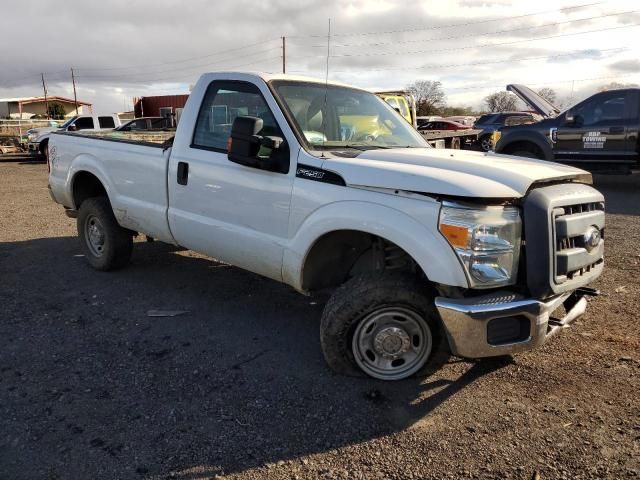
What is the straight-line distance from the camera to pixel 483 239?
2951 mm

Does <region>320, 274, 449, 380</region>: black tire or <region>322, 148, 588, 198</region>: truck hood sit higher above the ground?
<region>322, 148, 588, 198</region>: truck hood

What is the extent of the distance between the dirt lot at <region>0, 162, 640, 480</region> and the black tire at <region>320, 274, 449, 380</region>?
124 millimetres

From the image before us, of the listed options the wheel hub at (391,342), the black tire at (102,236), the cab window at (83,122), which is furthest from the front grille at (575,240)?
the cab window at (83,122)

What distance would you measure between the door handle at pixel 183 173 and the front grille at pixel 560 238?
268 centimetres

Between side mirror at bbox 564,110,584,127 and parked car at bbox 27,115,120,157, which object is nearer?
side mirror at bbox 564,110,584,127

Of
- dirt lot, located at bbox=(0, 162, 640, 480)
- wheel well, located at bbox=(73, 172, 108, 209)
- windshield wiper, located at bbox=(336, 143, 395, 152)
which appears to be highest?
windshield wiper, located at bbox=(336, 143, 395, 152)

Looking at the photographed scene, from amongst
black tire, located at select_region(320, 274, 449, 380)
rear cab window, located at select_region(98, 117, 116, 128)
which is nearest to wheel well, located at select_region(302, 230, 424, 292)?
black tire, located at select_region(320, 274, 449, 380)

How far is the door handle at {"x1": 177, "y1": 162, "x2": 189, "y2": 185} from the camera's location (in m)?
4.47

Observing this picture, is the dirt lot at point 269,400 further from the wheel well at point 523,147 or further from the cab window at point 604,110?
the wheel well at point 523,147

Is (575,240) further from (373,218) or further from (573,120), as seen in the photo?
(573,120)

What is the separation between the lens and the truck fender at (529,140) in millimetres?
11469

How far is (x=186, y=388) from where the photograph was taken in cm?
346

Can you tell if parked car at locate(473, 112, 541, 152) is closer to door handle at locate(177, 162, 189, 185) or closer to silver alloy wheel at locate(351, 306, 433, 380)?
door handle at locate(177, 162, 189, 185)

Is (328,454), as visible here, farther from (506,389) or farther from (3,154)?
(3,154)
